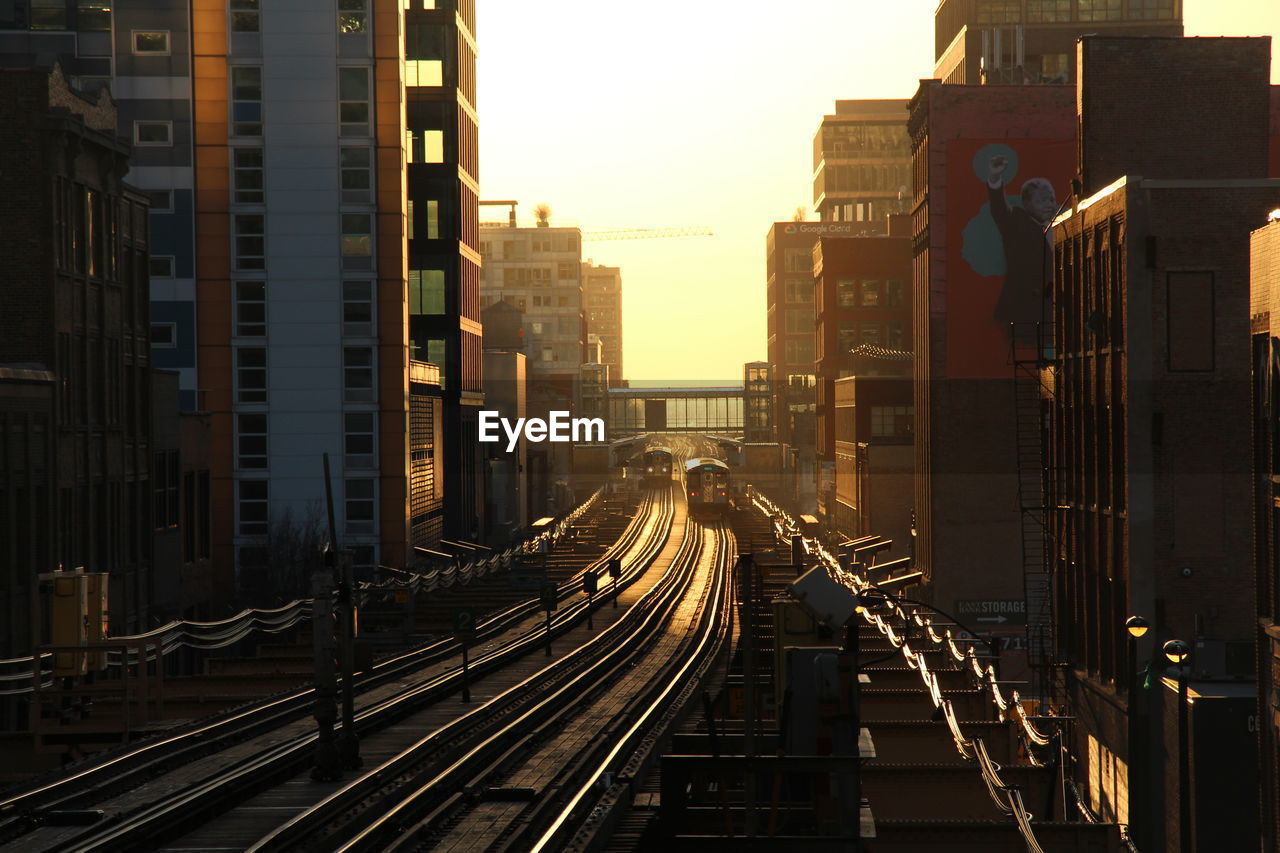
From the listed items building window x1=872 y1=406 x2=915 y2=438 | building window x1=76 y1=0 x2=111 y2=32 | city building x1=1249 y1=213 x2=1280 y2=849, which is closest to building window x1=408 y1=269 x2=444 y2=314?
building window x1=76 y1=0 x2=111 y2=32

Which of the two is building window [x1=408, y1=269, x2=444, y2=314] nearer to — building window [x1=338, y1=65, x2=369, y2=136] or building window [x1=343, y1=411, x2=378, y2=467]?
building window [x1=343, y1=411, x2=378, y2=467]

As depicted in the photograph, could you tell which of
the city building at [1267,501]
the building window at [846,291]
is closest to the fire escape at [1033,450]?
the city building at [1267,501]

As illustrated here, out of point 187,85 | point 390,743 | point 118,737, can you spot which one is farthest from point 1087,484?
point 187,85

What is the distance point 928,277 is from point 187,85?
3441 centimetres

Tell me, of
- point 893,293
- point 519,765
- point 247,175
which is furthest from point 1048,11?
point 519,765

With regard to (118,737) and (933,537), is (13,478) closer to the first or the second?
(118,737)

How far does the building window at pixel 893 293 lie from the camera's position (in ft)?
391

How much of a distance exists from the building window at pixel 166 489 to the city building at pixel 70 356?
2.08 meters

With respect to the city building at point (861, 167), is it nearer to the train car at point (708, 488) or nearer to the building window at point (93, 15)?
the train car at point (708, 488)

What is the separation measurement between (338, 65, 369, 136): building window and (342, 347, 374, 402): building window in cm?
986

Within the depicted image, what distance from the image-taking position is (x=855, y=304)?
119 m

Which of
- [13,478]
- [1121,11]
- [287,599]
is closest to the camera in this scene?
[13,478]

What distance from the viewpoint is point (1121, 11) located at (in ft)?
335

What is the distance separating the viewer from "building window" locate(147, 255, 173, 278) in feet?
229
